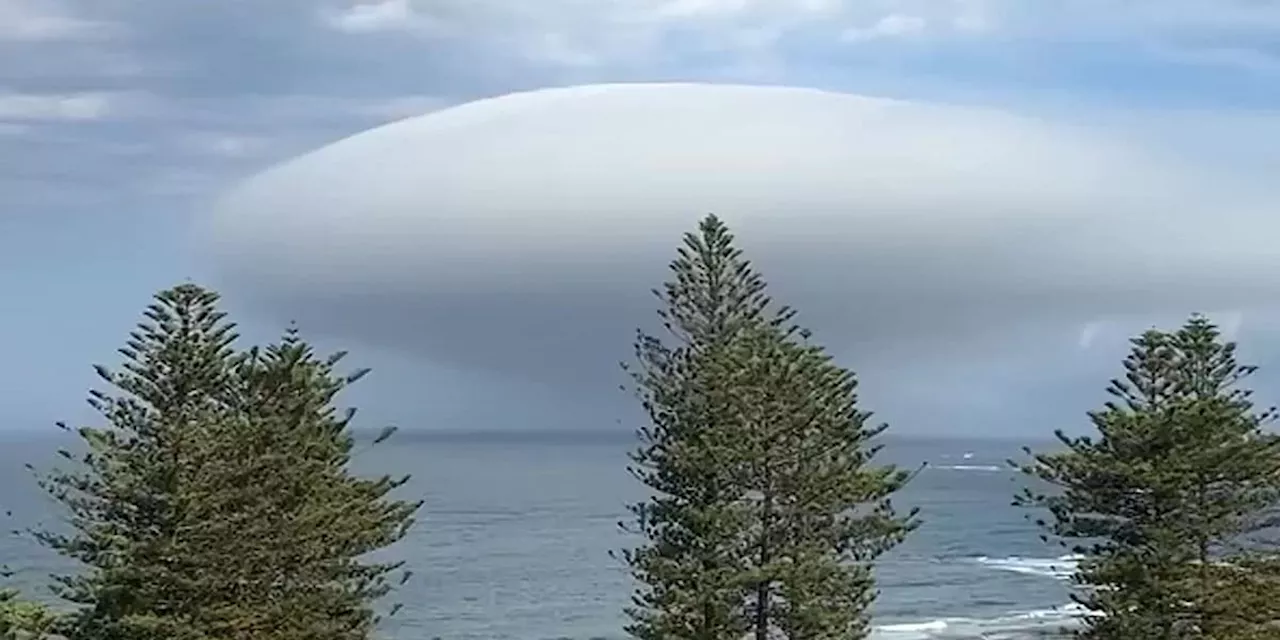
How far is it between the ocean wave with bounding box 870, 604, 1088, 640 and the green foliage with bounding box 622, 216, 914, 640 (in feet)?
72.7

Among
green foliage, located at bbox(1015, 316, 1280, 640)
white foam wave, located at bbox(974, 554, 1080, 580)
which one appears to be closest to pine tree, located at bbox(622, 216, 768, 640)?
green foliage, located at bbox(1015, 316, 1280, 640)

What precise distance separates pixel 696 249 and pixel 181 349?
948 centimetres

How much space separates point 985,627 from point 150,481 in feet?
112

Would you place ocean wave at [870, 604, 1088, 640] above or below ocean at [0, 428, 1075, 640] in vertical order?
below

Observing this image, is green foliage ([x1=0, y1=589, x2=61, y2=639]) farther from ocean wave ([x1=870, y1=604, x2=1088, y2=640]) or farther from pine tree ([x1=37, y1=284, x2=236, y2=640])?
ocean wave ([x1=870, y1=604, x2=1088, y2=640])

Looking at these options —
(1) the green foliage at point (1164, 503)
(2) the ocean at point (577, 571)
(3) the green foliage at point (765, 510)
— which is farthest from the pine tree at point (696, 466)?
(2) the ocean at point (577, 571)

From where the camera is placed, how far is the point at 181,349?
23578mm

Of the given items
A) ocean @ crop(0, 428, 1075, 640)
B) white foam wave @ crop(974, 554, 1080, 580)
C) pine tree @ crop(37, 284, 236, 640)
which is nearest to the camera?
pine tree @ crop(37, 284, 236, 640)

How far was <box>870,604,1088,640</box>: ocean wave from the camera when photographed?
49.1m

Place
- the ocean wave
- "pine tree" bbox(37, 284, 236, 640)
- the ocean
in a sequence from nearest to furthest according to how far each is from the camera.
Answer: "pine tree" bbox(37, 284, 236, 640), the ocean wave, the ocean

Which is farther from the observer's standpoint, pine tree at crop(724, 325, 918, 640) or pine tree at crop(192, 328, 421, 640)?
pine tree at crop(724, 325, 918, 640)

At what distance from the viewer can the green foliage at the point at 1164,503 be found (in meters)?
26.2

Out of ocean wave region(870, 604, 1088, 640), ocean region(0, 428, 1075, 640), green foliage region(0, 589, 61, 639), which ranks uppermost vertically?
ocean region(0, 428, 1075, 640)

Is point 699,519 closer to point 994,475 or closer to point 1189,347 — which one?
point 1189,347
